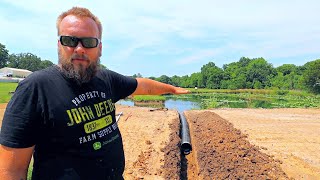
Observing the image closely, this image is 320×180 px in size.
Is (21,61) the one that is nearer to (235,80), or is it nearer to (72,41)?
(235,80)

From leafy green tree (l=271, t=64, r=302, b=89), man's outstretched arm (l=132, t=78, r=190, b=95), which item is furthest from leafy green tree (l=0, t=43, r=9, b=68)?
man's outstretched arm (l=132, t=78, r=190, b=95)

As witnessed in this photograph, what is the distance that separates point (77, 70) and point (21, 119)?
0.45 m

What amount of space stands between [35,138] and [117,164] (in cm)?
63

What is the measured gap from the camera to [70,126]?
183 centimetres

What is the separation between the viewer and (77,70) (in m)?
1.94

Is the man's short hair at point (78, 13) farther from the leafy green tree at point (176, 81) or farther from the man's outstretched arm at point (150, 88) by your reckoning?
the leafy green tree at point (176, 81)

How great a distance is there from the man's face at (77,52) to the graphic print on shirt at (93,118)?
14 centimetres

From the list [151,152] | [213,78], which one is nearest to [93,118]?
[151,152]

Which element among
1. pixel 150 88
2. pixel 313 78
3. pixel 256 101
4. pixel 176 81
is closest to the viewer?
pixel 150 88

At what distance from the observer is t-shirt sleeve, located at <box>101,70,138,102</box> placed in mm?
2511

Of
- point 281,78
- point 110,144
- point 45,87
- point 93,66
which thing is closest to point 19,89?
point 45,87

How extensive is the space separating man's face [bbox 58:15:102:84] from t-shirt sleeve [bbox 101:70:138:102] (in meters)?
0.42

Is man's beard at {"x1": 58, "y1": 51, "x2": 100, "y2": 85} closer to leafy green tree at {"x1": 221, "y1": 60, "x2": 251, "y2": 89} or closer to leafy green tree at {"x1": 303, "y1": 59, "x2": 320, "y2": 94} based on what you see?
leafy green tree at {"x1": 303, "y1": 59, "x2": 320, "y2": 94}

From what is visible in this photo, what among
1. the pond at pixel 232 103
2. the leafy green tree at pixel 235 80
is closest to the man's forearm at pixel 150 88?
the pond at pixel 232 103
